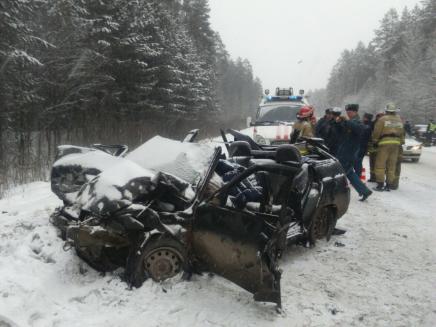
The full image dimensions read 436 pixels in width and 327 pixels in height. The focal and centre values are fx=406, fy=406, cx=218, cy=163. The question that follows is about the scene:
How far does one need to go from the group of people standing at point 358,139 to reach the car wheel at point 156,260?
5.40 metres

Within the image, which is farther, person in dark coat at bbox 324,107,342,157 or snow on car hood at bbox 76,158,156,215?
person in dark coat at bbox 324,107,342,157

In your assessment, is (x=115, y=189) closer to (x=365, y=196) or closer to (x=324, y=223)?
(x=324, y=223)

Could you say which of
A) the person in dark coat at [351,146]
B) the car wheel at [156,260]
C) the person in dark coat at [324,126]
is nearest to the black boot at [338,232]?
the person in dark coat at [351,146]

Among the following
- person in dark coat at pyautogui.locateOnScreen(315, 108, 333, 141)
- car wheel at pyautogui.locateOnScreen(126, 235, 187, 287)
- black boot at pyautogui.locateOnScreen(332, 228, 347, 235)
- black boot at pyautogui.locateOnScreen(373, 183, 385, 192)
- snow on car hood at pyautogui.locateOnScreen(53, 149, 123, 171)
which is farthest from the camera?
black boot at pyautogui.locateOnScreen(373, 183, 385, 192)

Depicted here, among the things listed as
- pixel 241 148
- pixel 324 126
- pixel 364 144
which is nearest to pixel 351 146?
pixel 324 126

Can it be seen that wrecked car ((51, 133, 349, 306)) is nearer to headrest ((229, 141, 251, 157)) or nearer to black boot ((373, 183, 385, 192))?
headrest ((229, 141, 251, 157))

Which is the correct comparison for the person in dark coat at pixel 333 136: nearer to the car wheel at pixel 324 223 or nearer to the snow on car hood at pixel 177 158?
the car wheel at pixel 324 223

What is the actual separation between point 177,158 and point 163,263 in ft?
3.78

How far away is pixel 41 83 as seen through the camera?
44.9 ft

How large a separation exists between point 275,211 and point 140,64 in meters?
16.2

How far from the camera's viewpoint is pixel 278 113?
12.0 meters

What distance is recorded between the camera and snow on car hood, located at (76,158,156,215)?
12.1ft

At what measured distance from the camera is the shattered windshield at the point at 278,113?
38.8ft

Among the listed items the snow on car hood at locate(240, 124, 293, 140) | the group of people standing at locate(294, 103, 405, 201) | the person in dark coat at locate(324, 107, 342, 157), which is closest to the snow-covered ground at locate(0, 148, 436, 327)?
the group of people standing at locate(294, 103, 405, 201)
